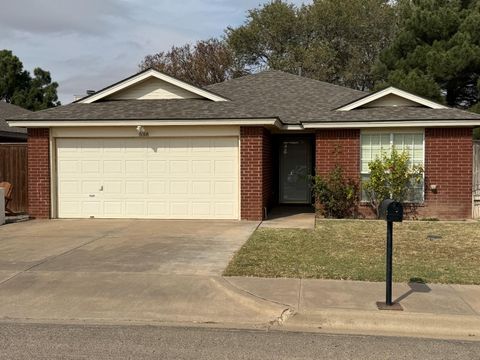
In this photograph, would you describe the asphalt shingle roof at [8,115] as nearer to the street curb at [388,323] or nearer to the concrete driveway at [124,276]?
the concrete driveway at [124,276]

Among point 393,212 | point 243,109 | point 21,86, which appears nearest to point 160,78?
point 243,109

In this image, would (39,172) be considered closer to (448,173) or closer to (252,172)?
(252,172)

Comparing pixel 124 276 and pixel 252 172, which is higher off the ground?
pixel 252 172

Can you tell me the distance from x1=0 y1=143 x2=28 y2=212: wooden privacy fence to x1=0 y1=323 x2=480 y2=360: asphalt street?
10568 millimetres

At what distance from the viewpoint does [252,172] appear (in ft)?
43.3

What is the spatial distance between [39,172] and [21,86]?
3074 centimetres

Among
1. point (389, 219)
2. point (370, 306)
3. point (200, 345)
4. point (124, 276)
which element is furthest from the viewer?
point (124, 276)

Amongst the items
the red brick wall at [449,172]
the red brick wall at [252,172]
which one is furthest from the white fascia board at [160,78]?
the red brick wall at [449,172]

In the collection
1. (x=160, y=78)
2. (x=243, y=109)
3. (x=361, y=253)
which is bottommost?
(x=361, y=253)

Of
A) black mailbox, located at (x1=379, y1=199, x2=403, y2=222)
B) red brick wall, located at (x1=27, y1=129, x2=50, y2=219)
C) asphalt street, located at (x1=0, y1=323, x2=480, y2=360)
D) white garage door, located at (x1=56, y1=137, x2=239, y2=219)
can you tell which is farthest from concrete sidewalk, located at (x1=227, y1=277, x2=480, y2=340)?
red brick wall, located at (x1=27, y1=129, x2=50, y2=219)

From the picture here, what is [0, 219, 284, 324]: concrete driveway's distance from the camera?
19.2 feet

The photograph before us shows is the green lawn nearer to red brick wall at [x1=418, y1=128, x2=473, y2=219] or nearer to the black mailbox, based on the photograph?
red brick wall at [x1=418, y1=128, x2=473, y2=219]

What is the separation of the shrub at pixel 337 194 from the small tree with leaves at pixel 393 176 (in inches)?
17.5

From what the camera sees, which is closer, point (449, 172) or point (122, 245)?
point (122, 245)
